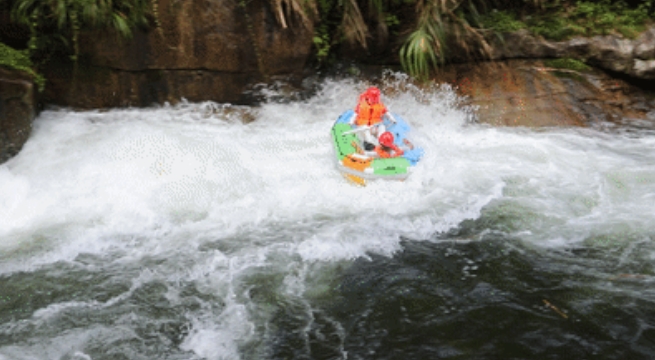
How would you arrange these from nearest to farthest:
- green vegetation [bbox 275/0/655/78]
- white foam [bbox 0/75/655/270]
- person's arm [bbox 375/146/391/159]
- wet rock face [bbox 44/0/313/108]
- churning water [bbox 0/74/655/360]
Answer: churning water [bbox 0/74/655/360] → white foam [bbox 0/75/655/270] → person's arm [bbox 375/146/391/159] → wet rock face [bbox 44/0/313/108] → green vegetation [bbox 275/0/655/78]

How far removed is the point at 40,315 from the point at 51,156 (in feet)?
7.08

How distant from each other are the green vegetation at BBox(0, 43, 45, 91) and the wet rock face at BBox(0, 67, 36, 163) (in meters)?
0.12

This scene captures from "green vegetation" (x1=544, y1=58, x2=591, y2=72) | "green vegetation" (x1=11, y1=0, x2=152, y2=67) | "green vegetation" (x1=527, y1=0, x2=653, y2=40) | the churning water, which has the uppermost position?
"green vegetation" (x1=11, y1=0, x2=152, y2=67)

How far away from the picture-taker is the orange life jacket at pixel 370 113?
559 centimetres

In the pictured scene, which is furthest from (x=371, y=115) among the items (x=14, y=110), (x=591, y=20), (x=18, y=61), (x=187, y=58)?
(x=18, y=61)

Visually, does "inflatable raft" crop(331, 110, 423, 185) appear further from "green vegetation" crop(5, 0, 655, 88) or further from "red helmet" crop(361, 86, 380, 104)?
"green vegetation" crop(5, 0, 655, 88)

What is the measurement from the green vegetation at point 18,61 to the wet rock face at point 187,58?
26 cm

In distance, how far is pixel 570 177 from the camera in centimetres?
525

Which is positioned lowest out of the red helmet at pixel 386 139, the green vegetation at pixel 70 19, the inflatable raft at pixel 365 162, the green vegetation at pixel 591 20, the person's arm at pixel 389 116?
the inflatable raft at pixel 365 162

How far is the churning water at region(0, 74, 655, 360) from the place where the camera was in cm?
337

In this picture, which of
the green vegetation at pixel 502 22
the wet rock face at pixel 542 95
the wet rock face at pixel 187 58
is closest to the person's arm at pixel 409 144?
the wet rock face at pixel 542 95

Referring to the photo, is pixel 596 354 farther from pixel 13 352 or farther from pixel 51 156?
pixel 51 156

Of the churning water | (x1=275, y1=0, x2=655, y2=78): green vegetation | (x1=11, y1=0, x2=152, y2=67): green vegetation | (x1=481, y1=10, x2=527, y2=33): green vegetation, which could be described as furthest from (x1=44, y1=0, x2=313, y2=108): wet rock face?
(x1=481, y1=10, x2=527, y2=33): green vegetation

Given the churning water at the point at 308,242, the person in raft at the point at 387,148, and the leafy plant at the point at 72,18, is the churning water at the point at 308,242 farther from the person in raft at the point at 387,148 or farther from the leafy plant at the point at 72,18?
the leafy plant at the point at 72,18
